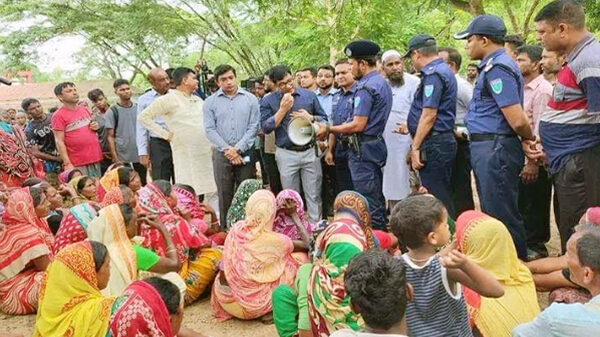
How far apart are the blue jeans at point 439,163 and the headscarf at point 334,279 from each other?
5.69 ft

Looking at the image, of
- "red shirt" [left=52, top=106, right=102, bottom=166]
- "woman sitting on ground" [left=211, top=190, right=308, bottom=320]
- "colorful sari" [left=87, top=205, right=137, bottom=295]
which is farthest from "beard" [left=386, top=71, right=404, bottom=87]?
"red shirt" [left=52, top=106, right=102, bottom=166]

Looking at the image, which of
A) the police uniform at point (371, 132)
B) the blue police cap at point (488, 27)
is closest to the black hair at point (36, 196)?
the police uniform at point (371, 132)

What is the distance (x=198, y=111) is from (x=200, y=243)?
2.08m

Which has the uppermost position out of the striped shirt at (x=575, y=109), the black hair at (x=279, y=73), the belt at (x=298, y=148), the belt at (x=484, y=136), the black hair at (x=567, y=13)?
the black hair at (x=567, y=13)

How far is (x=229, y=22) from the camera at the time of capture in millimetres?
18844

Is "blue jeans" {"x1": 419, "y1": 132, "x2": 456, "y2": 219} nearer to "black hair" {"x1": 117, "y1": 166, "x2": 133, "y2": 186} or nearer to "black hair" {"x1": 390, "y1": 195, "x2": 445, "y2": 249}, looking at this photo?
"black hair" {"x1": 390, "y1": 195, "x2": 445, "y2": 249}

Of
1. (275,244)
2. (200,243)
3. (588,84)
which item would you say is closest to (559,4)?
(588,84)

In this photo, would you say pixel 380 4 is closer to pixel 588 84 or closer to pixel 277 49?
pixel 588 84

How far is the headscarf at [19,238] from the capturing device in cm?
416

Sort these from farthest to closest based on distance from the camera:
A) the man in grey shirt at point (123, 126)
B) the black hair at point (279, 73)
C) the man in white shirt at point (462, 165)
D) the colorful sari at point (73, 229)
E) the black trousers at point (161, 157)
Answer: the man in grey shirt at point (123, 126), the black trousers at point (161, 157), the black hair at point (279, 73), the man in white shirt at point (462, 165), the colorful sari at point (73, 229)

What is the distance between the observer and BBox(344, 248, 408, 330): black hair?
187 centimetres

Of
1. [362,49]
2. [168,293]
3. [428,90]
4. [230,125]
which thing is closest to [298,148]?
[230,125]

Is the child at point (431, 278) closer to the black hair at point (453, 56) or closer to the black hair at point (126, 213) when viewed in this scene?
the black hair at point (126, 213)

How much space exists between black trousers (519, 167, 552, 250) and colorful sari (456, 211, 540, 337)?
6.34ft
